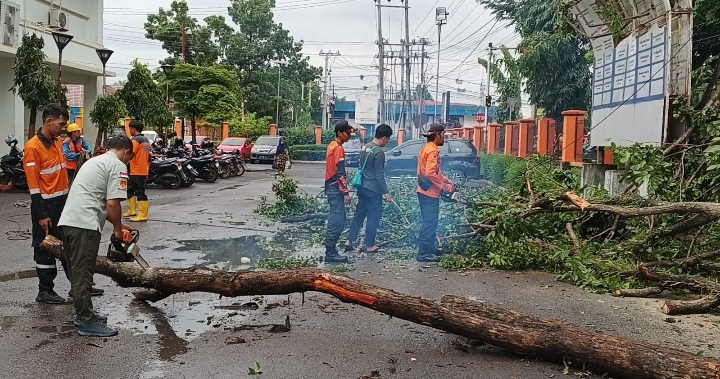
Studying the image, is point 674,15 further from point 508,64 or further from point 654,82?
point 508,64

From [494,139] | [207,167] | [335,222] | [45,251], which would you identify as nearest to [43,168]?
[45,251]

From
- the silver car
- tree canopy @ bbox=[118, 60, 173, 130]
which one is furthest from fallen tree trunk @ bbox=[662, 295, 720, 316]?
A: the silver car

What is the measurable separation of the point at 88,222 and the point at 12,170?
12.3 metres

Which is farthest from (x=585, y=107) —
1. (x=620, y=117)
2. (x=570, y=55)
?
(x=620, y=117)

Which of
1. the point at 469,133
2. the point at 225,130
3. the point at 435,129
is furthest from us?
the point at 225,130

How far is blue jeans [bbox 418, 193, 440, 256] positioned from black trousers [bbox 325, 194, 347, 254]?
3.45ft

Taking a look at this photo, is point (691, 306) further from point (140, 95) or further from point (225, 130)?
point (225, 130)


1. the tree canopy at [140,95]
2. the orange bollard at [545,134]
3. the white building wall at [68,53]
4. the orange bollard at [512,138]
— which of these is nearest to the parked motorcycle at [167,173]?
the tree canopy at [140,95]

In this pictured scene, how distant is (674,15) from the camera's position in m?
9.41

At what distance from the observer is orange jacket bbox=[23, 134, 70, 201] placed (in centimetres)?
612

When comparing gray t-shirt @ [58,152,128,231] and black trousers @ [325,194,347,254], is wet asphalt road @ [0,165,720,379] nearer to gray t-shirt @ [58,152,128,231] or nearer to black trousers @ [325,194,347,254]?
black trousers @ [325,194,347,254]

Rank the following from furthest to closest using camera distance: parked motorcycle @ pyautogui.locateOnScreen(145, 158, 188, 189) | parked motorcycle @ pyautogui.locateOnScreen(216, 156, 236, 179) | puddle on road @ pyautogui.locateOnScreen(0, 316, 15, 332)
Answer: parked motorcycle @ pyautogui.locateOnScreen(216, 156, 236, 179) < parked motorcycle @ pyautogui.locateOnScreen(145, 158, 188, 189) < puddle on road @ pyautogui.locateOnScreen(0, 316, 15, 332)

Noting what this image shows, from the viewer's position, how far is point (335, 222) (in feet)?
28.0

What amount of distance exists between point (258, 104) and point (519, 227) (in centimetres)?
4381
